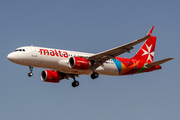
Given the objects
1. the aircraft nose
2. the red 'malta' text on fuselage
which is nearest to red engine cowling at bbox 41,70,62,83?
the red 'malta' text on fuselage

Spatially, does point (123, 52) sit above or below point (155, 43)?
below

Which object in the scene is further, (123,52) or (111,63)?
(111,63)

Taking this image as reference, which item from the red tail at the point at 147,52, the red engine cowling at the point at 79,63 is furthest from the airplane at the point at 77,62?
the red tail at the point at 147,52

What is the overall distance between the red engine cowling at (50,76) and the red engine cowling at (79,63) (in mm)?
6224

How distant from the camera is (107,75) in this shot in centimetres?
4738

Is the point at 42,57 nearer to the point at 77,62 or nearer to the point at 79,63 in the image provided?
the point at 77,62

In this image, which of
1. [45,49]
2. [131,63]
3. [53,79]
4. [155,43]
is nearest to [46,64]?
[45,49]

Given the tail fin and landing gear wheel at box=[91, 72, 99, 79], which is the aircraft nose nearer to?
landing gear wheel at box=[91, 72, 99, 79]

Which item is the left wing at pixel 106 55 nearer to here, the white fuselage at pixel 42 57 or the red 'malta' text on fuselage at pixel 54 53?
the white fuselage at pixel 42 57

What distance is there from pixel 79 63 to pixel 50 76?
23.6ft

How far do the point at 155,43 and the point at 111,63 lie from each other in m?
11.4

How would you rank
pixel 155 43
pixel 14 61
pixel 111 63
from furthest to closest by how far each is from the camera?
pixel 155 43
pixel 111 63
pixel 14 61

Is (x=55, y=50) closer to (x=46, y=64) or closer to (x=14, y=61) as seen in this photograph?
(x=46, y=64)

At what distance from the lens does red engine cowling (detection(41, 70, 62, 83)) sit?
4738cm
